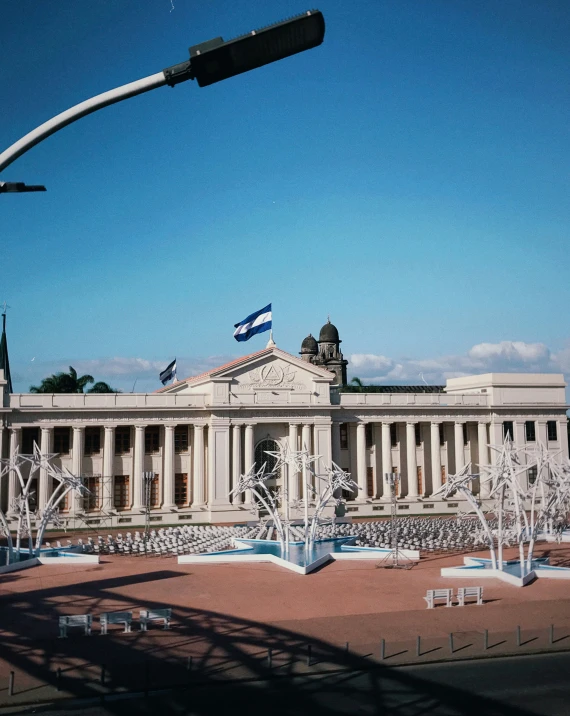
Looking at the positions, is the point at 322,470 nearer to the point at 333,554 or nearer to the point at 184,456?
the point at 184,456

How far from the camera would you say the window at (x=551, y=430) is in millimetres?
58600

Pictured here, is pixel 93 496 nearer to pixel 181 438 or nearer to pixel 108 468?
pixel 108 468

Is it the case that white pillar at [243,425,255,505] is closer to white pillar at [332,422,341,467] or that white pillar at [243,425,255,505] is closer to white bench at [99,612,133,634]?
white pillar at [332,422,341,467]

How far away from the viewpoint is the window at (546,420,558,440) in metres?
58.6

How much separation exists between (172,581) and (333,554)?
8411 millimetres

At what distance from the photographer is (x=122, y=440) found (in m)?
49.5

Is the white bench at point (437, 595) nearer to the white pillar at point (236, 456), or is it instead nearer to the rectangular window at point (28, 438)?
the white pillar at point (236, 456)

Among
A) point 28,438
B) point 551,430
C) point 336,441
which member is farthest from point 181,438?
point 551,430

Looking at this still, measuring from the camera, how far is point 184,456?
5075 centimetres

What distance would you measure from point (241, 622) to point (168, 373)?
36.3 metres

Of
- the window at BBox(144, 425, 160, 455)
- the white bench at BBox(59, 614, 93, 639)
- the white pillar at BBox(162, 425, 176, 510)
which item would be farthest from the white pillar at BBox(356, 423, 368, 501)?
the white bench at BBox(59, 614, 93, 639)

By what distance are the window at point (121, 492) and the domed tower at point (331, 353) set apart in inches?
1761

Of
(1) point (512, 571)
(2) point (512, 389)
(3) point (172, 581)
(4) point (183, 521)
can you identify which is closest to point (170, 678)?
(3) point (172, 581)

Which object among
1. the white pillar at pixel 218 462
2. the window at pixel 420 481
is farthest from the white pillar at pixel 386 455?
the white pillar at pixel 218 462
